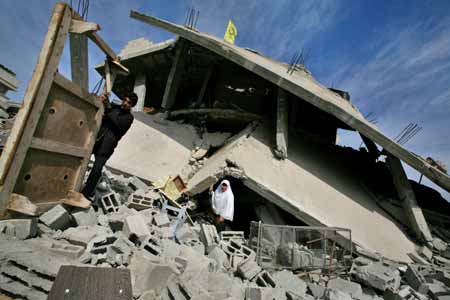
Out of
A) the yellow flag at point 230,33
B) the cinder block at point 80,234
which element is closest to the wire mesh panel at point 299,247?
the cinder block at point 80,234

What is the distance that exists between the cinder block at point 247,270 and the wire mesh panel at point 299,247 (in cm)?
62

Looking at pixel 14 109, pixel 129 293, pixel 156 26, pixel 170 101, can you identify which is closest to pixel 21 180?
pixel 129 293

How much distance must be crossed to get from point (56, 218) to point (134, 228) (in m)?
0.94

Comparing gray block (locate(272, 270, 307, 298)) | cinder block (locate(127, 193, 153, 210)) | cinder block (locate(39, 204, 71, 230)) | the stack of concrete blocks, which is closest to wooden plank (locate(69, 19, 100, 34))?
cinder block (locate(39, 204, 71, 230))

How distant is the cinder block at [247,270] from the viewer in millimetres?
3508

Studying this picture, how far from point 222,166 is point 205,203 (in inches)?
59.3

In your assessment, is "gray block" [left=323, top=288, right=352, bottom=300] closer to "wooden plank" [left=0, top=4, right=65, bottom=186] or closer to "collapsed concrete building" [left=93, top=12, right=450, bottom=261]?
"collapsed concrete building" [left=93, top=12, right=450, bottom=261]

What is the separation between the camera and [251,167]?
5715 mm

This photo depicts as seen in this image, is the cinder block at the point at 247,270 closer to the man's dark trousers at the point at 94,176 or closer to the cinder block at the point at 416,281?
the man's dark trousers at the point at 94,176

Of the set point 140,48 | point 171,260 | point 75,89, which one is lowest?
point 171,260

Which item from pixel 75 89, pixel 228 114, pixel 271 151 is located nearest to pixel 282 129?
pixel 271 151

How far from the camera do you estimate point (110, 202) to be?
4.00 m

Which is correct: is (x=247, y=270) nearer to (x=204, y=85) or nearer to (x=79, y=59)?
(x=79, y=59)

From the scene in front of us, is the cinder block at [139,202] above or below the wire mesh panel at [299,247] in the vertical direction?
above
